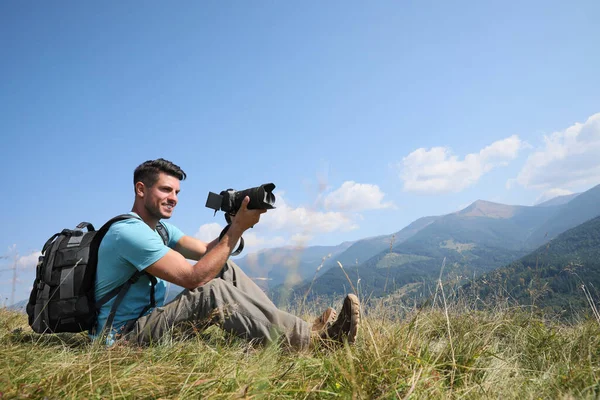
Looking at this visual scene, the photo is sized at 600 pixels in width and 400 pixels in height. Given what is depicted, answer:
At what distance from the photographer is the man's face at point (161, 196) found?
3.52 metres

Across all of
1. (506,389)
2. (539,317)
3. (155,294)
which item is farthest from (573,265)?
(155,294)

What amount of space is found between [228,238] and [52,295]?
1480 millimetres

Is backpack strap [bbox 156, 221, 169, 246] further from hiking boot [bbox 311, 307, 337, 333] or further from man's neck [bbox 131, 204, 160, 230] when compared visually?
hiking boot [bbox 311, 307, 337, 333]

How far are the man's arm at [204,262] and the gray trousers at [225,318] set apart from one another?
104 mm

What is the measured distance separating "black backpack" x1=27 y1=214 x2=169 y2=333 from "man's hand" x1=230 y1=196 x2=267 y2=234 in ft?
2.91

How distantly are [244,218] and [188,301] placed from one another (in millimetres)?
834

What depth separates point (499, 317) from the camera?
11.8ft

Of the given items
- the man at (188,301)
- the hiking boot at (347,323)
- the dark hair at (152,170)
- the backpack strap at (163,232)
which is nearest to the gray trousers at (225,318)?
the man at (188,301)

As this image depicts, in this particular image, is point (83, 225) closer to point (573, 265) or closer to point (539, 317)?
point (539, 317)

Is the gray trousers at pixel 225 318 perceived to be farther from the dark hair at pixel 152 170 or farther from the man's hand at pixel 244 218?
the dark hair at pixel 152 170

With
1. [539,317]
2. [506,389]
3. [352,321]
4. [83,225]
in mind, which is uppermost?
[83,225]

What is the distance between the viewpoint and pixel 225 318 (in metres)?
2.77

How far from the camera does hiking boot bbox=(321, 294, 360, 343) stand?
2588mm

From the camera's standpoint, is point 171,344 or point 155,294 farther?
point 155,294
